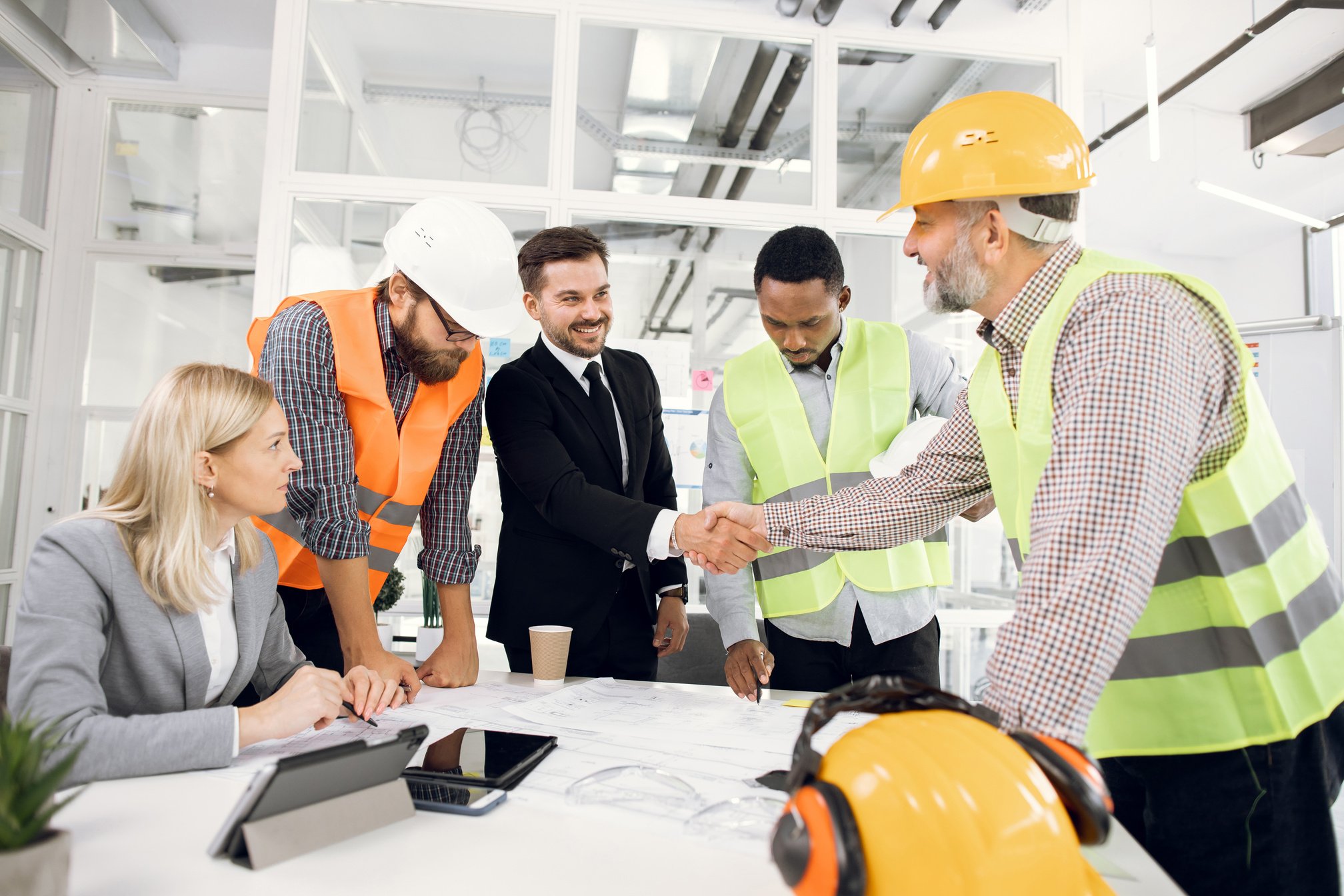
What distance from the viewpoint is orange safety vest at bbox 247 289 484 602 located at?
1.84m

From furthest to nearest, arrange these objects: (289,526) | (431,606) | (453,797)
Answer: (431,606)
(289,526)
(453,797)

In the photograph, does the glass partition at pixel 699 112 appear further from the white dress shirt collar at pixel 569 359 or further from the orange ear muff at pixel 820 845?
the orange ear muff at pixel 820 845

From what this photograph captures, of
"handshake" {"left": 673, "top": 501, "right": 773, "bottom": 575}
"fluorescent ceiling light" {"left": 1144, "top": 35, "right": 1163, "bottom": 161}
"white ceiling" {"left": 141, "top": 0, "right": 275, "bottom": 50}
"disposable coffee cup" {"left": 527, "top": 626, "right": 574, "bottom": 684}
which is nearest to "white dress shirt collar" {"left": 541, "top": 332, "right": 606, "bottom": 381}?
"handshake" {"left": 673, "top": 501, "right": 773, "bottom": 575}

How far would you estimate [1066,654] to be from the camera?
857mm

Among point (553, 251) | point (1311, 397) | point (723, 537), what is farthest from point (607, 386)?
point (1311, 397)

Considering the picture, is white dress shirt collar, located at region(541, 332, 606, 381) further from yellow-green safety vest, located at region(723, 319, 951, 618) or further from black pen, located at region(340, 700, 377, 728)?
black pen, located at region(340, 700, 377, 728)

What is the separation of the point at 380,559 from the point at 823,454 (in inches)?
44.6

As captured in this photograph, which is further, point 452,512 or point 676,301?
point 676,301

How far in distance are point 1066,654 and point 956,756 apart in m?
0.30

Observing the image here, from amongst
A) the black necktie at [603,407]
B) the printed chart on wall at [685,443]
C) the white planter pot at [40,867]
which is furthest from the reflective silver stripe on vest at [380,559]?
the printed chart on wall at [685,443]

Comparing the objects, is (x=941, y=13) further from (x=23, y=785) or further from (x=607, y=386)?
(x=23, y=785)

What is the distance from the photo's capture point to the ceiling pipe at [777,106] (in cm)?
371

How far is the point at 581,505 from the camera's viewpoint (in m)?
2.03

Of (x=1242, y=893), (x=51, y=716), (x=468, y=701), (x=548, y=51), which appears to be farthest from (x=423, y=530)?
(x=548, y=51)
